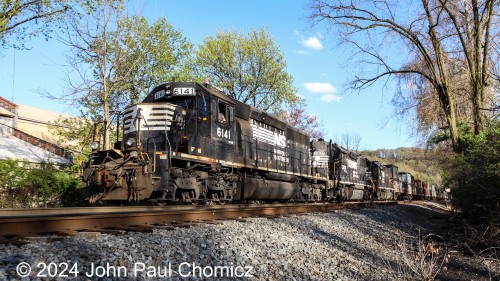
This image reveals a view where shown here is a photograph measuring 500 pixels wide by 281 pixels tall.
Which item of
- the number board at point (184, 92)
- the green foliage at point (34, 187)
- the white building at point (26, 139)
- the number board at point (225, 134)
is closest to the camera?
the number board at point (184, 92)

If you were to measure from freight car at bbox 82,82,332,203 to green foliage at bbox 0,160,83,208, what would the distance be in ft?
17.9

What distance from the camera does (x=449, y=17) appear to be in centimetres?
1730

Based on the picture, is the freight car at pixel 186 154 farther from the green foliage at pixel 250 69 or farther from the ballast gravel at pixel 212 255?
the green foliage at pixel 250 69

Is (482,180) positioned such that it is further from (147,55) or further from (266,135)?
(147,55)

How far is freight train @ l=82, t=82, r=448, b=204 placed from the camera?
9.56 m

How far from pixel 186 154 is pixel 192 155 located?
0.26 m

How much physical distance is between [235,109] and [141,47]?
1375 centimetres

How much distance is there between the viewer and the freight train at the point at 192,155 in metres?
9.56

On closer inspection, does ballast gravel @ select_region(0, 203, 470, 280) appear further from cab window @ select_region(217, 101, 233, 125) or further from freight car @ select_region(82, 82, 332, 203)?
cab window @ select_region(217, 101, 233, 125)

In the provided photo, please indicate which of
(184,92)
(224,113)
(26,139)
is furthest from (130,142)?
(26,139)

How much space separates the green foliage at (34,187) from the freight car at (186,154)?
547 cm

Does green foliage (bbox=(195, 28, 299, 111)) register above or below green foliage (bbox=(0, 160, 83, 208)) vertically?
above

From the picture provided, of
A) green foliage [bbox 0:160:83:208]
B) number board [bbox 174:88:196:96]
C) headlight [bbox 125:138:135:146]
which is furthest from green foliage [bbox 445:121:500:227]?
green foliage [bbox 0:160:83:208]

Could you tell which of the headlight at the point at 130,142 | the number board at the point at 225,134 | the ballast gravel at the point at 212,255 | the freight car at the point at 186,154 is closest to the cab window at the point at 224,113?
the freight car at the point at 186,154
